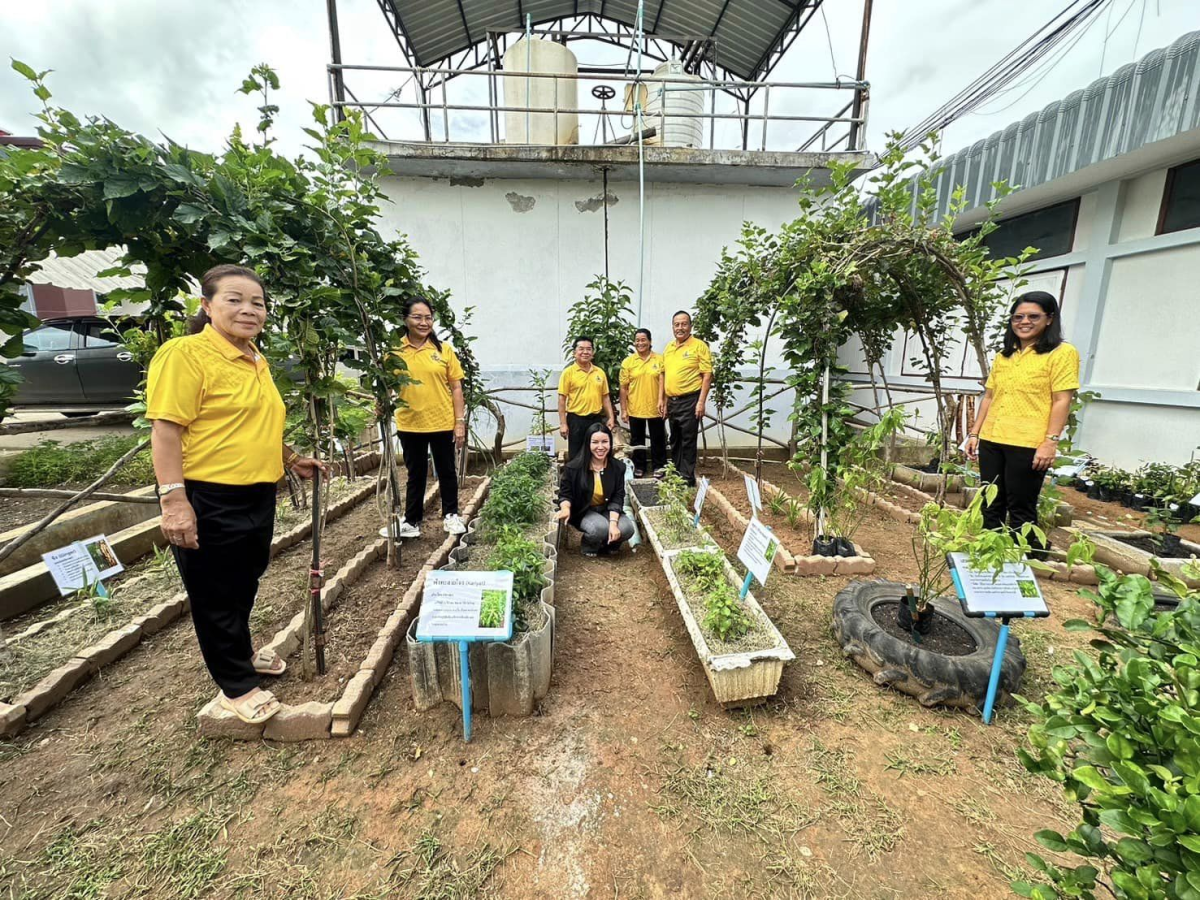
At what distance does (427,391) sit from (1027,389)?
416cm

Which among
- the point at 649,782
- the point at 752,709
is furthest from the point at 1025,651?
the point at 649,782

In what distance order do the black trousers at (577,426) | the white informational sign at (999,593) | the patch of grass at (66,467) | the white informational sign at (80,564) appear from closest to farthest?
the white informational sign at (999,593) < the white informational sign at (80,564) < the patch of grass at (66,467) < the black trousers at (577,426)

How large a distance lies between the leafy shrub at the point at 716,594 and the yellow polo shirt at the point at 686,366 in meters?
2.42

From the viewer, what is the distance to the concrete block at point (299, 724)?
2109 mm

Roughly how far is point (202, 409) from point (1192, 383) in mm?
8522

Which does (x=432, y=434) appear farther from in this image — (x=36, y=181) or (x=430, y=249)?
(x=430, y=249)

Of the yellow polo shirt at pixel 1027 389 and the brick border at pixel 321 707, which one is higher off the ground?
the yellow polo shirt at pixel 1027 389

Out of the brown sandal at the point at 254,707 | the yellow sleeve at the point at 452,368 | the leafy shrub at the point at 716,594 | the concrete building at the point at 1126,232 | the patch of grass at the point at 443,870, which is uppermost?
the concrete building at the point at 1126,232

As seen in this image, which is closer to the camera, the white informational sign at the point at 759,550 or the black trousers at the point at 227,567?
the black trousers at the point at 227,567

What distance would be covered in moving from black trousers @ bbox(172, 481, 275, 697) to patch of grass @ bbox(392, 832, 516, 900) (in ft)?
3.58

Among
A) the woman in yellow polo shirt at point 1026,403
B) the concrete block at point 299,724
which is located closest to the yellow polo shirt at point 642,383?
the woman in yellow polo shirt at point 1026,403

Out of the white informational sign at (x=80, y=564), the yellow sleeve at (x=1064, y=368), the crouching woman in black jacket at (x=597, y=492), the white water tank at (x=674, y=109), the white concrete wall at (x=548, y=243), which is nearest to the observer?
the white informational sign at (x=80, y=564)

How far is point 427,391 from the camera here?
3.79m

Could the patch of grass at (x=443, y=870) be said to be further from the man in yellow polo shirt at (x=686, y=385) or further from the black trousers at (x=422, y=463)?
the man in yellow polo shirt at (x=686, y=385)
